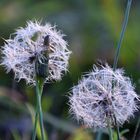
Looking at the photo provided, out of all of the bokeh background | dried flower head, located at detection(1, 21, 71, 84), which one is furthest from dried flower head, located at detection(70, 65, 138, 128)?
the bokeh background

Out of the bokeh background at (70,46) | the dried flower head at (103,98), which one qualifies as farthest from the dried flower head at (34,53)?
the bokeh background at (70,46)

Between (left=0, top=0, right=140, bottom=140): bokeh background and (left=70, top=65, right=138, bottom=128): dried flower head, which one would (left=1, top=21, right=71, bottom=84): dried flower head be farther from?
(left=0, top=0, right=140, bottom=140): bokeh background

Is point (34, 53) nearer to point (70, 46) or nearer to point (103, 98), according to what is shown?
point (103, 98)

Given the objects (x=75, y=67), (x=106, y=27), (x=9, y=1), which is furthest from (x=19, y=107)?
(x=9, y=1)

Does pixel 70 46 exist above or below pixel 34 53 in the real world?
above

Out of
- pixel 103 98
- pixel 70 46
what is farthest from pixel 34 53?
pixel 70 46

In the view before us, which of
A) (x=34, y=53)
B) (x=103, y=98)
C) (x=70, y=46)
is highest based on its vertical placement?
(x=70, y=46)

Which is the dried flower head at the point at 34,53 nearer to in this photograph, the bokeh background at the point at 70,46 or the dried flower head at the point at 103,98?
the dried flower head at the point at 103,98
